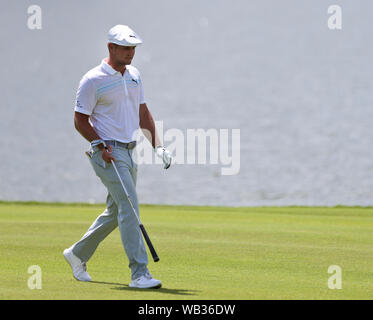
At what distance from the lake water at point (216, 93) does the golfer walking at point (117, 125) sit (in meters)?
16.1

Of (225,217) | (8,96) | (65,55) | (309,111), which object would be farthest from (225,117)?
(225,217)

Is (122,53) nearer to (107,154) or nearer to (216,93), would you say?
(107,154)

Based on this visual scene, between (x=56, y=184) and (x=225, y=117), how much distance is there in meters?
12.0

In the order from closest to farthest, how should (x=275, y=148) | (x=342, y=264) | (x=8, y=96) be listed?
(x=342, y=264), (x=275, y=148), (x=8, y=96)

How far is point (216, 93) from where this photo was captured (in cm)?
4681

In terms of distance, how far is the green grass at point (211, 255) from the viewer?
7.00m

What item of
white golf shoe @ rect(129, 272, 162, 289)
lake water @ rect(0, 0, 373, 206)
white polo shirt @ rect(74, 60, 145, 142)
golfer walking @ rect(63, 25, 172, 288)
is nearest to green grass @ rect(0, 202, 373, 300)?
white golf shoe @ rect(129, 272, 162, 289)

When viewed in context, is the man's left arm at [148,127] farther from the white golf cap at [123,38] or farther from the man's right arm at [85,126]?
the white golf cap at [123,38]

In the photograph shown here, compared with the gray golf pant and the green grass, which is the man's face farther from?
the green grass

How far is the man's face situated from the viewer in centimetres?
739

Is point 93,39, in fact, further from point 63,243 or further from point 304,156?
point 63,243

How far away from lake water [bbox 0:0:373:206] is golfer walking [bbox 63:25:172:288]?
16077mm

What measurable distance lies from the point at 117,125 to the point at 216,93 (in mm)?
39484
